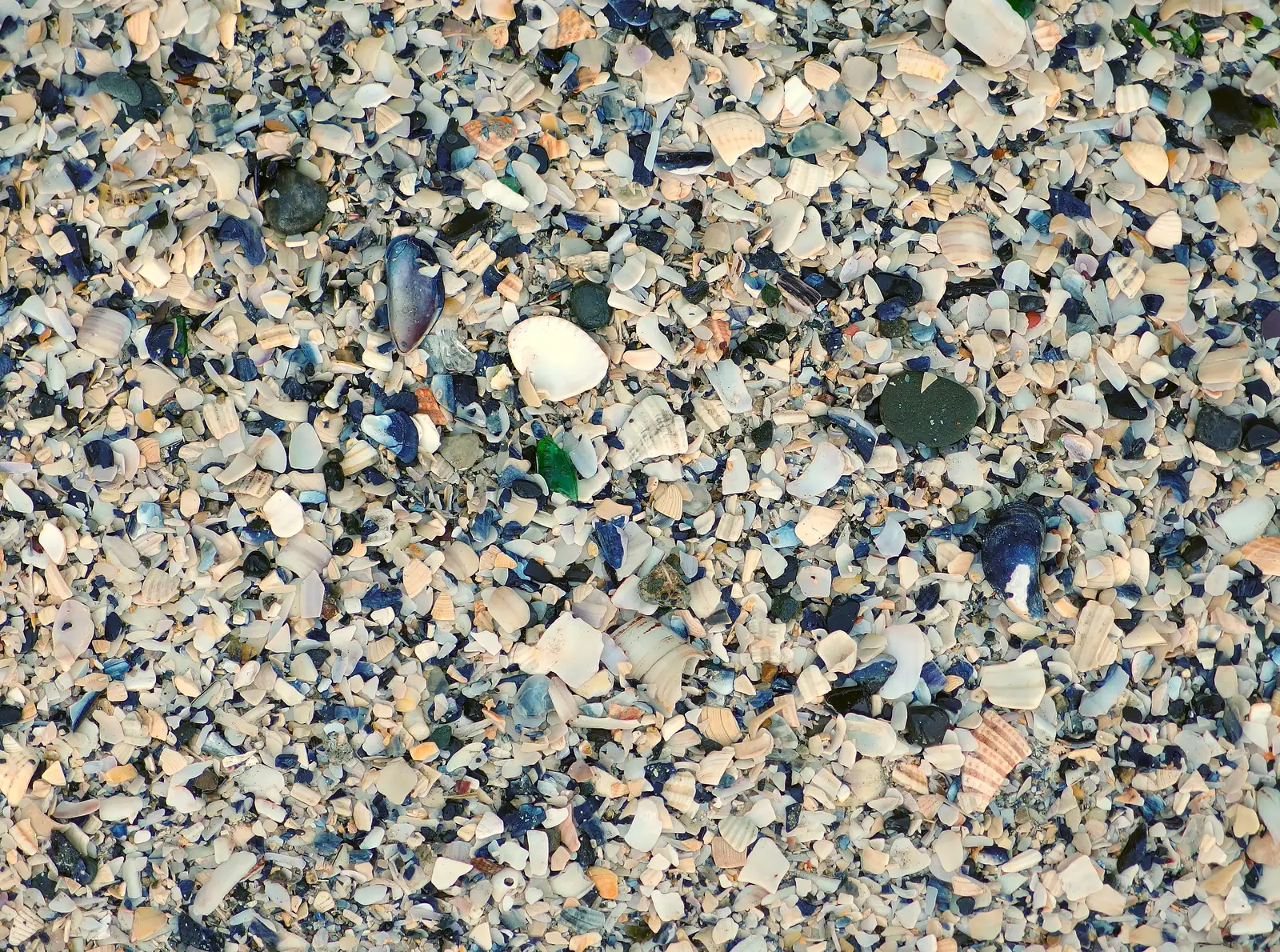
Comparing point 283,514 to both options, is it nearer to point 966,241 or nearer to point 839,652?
point 839,652

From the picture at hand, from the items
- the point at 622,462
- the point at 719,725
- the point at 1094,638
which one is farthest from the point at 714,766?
Result: the point at 1094,638

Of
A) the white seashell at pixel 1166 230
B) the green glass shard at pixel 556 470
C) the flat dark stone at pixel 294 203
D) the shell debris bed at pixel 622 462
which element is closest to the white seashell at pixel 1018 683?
the shell debris bed at pixel 622 462

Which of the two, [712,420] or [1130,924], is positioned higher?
[712,420]

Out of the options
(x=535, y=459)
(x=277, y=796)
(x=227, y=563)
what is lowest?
(x=277, y=796)

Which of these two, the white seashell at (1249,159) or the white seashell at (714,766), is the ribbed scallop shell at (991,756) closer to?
the white seashell at (714,766)

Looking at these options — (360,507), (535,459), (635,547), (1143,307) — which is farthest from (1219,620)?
(360,507)

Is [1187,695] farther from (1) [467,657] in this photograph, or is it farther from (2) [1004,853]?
(1) [467,657]
